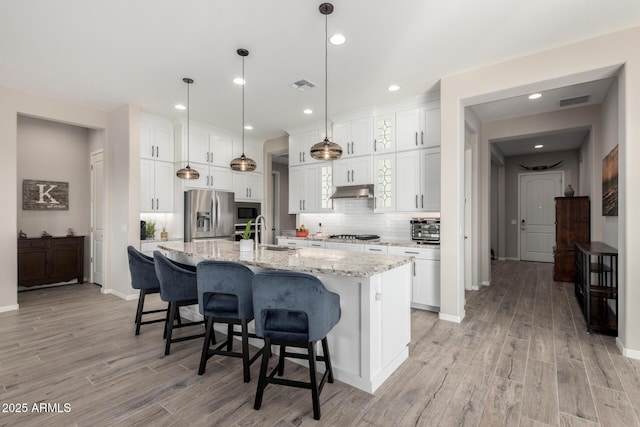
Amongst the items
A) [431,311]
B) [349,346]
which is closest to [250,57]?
[349,346]

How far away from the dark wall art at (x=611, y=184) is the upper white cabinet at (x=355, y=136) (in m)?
2.90

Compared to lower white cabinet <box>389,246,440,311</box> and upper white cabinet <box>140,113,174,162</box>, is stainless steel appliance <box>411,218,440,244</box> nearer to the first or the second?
lower white cabinet <box>389,246,440,311</box>

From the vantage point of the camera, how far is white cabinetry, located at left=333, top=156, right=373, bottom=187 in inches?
197

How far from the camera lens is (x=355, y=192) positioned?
5.01 m

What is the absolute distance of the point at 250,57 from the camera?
3.35m

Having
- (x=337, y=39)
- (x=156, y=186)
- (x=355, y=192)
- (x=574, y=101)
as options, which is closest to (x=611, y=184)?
(x=574, y=101)

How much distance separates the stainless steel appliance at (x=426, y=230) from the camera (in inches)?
170

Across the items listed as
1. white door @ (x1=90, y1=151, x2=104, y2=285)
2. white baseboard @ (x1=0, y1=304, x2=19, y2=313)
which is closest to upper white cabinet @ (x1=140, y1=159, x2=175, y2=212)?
white door @ (x1=90, y1=151, x2=104, y2=285)

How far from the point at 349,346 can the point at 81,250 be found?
581cm

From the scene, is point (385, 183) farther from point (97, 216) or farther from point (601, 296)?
point (97, 216)

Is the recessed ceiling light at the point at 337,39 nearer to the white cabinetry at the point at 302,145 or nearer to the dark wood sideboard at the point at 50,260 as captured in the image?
the white cabinetry at the point at 302,145

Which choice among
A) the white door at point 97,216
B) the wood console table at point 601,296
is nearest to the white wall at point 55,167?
the white door at point 97,216

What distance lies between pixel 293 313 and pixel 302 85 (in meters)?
3.06

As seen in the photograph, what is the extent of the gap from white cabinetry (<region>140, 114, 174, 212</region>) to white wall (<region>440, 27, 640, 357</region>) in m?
4.42
